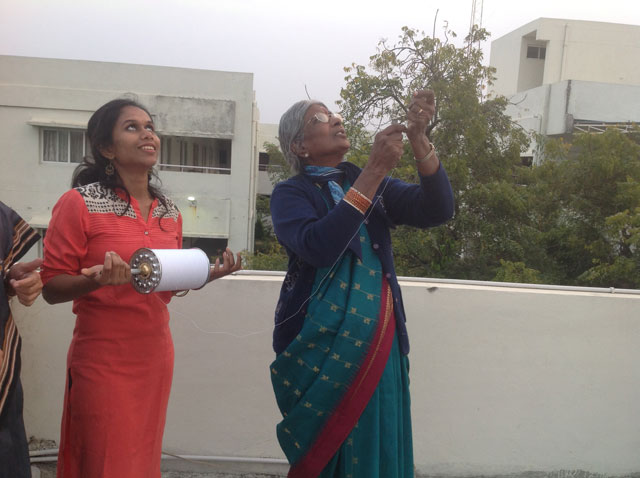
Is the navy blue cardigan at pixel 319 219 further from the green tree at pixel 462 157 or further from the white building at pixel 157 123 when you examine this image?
the white building at pixel 157 123

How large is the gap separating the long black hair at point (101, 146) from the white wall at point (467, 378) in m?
0.88

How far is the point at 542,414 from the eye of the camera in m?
2.57

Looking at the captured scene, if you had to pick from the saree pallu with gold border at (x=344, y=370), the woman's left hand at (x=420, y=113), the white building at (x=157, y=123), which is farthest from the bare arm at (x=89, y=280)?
the white building at (x=157, y=123)

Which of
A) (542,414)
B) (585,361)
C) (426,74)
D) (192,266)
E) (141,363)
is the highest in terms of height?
(426,74)

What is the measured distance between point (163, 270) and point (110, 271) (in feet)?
0.44

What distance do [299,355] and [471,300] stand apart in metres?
1.21

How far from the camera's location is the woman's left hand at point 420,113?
4.97 ft

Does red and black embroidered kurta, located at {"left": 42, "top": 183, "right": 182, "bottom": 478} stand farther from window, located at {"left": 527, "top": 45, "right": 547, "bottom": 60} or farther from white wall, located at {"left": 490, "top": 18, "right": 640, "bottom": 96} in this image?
window, located at {"left": 527, "top": 45, "right": 547, "bottom": 60}

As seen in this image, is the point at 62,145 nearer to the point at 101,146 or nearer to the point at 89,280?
the point at 101,146

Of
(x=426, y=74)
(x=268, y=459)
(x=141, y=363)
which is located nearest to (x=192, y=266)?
(x=141, y=363)

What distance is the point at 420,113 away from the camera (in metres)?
1.52

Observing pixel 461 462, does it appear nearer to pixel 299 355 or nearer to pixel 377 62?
pixel 299 355

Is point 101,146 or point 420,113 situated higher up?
point 420,113

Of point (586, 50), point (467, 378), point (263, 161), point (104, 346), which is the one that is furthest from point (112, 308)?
point (263, 161)
